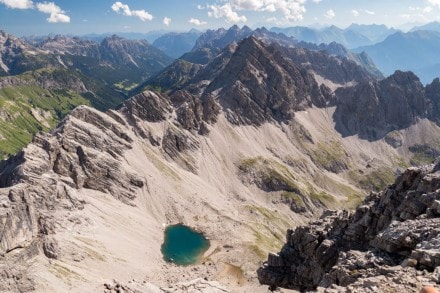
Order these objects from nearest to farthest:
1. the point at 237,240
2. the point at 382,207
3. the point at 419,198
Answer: the point at 419,198
the point at 382,207
the point at 237,240

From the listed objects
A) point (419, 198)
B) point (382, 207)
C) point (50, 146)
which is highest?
point (419, 198)

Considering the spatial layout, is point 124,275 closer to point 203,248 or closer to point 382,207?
point 203,248

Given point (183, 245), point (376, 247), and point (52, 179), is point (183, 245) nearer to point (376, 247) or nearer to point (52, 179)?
point (52, 179)

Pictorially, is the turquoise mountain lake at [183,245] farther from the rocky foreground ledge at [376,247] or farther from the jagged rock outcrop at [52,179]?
the rocky foreground ledge at [376,247]

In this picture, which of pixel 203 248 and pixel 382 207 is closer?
pixel 382 207

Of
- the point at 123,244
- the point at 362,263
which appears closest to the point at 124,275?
the point at 123,244

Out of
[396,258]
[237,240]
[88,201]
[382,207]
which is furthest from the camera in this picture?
[237,240]
